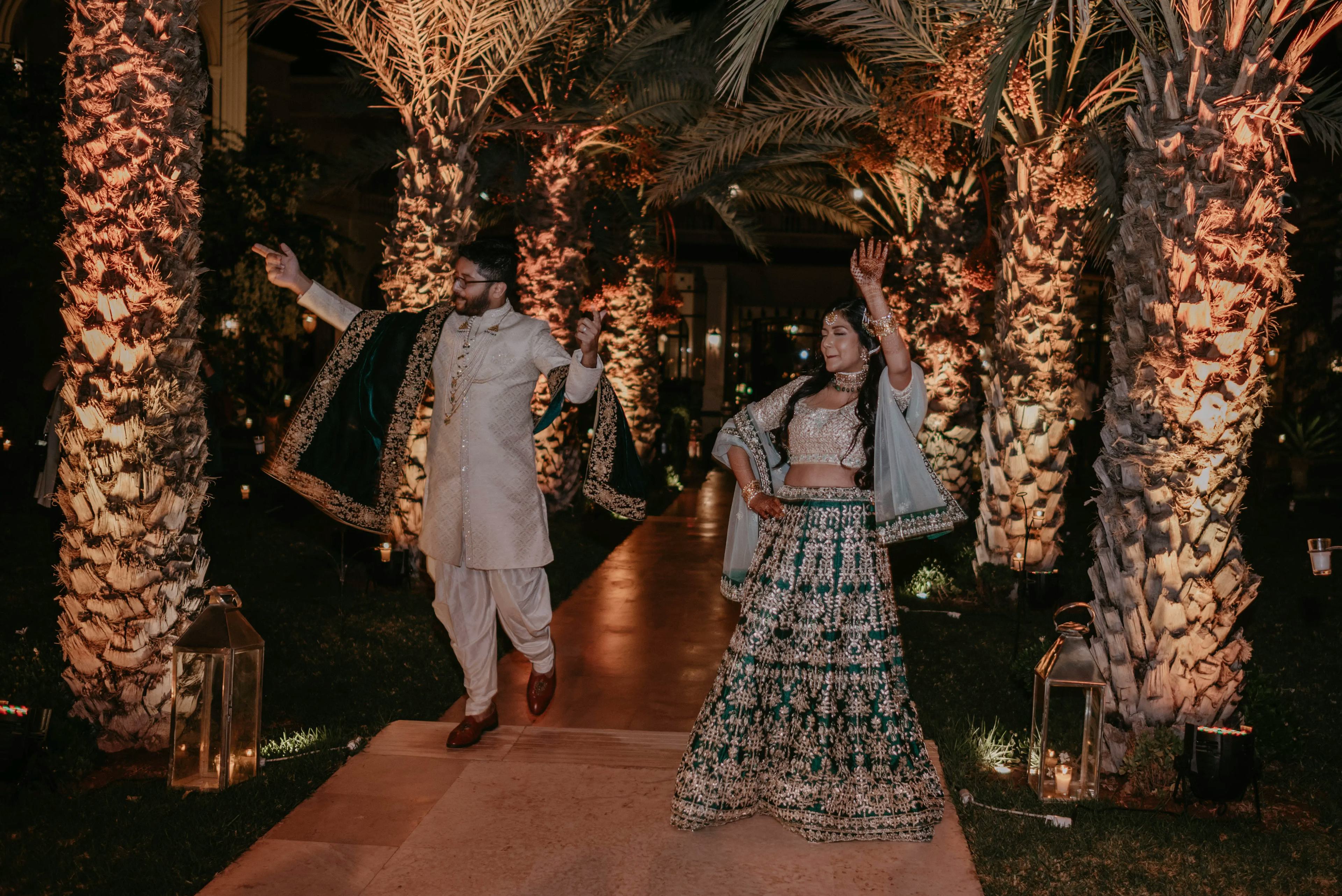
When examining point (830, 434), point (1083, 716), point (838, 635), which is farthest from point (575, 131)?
point (838, 635)

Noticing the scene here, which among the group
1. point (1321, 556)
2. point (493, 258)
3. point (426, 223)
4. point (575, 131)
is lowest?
point (1321, 556)

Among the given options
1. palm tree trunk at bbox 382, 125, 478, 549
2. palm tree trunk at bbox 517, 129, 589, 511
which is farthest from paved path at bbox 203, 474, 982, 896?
palm tree trunk at bbox 517, 129, 589, 511

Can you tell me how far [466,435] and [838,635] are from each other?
1887mm

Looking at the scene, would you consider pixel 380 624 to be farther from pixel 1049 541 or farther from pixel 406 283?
pixel 1049 541

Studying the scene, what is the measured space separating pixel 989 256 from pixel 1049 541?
19.0 feet

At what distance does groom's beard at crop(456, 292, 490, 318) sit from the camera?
213 inches

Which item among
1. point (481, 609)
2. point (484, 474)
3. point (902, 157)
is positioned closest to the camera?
point (484, 474)

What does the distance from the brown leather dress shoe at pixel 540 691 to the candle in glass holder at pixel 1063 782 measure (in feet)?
7.61

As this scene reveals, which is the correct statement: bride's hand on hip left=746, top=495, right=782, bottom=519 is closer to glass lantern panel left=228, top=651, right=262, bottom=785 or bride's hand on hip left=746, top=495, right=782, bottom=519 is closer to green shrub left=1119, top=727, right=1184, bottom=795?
green shrub left=1119, top=727, right=1184, bottom=795

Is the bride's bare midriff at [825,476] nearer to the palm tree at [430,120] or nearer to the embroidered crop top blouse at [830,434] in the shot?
the embroidered crop top blouse at [830,434]

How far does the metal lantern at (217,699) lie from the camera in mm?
4758

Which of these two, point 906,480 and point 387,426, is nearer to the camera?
point 906,480

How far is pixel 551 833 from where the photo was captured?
4.36 m

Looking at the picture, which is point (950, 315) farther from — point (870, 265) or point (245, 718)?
point (245, 718)
